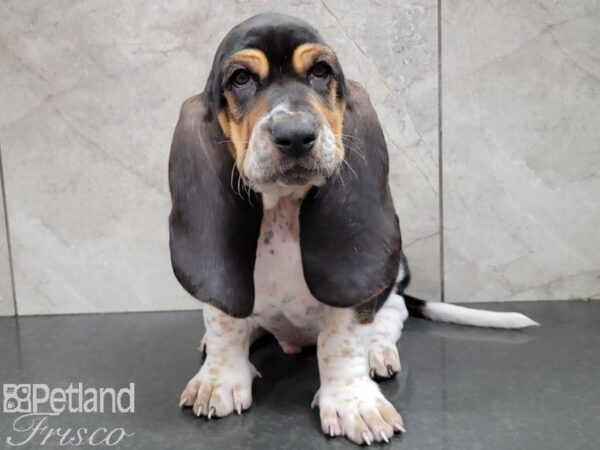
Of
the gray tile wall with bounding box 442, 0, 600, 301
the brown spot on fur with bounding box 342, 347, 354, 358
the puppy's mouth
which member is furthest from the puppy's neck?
the gray tile wall with bounding box 442, 0, 600, 301

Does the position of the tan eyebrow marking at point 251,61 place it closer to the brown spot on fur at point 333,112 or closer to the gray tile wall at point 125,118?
the brown spot on fur at point 333,112

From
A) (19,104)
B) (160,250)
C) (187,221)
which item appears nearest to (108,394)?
(187,221)

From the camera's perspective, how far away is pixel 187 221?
5.84 feet

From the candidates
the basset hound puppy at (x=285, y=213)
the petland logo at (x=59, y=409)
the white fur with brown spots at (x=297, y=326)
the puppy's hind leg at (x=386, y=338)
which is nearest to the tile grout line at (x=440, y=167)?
the puppy's hind leg at (x=386, y=338)

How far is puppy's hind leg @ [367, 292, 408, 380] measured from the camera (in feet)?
6.90

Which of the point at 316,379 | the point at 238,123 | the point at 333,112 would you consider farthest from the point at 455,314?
the point at 238,123

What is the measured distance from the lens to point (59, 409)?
1949 millimetres

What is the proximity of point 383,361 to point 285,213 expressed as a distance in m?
0.61

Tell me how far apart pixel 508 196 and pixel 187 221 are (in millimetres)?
1539

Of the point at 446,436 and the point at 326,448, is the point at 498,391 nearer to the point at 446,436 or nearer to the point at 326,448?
the point at 446,436

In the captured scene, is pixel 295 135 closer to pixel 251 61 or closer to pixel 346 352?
pixel 251 61

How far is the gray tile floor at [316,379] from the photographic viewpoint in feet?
5.71

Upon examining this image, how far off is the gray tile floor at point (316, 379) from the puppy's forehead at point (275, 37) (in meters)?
1.01

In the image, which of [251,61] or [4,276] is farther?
[4,276]
